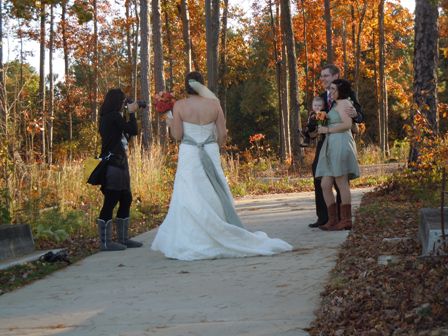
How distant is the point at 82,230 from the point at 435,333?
7357 mm

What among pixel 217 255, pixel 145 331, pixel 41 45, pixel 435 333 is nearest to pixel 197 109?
pixel 217 255

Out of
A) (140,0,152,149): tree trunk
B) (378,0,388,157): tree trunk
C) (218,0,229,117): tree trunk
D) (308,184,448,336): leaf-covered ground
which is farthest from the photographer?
(378,0,388,157): tree trunk

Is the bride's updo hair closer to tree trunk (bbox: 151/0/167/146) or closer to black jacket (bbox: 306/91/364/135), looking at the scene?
black jacket (bbox: 306/91/364/135)

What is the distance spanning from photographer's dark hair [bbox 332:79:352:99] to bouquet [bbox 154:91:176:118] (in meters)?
2.08

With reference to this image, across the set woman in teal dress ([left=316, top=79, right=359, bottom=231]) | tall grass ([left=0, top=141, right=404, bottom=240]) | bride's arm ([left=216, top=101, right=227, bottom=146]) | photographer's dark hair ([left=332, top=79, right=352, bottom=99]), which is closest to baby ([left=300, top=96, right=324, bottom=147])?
woman in teal dress ([left=316, top=79, right=359, bottom=231])

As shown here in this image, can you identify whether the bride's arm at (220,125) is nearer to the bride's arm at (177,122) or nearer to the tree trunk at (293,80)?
the bride's arm at (177,122)

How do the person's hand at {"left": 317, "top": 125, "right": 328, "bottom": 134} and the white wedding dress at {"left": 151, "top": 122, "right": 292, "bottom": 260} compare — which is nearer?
the white wedding dress at {"left": 151, "top": 122, "right": 292, "bottom": 260}

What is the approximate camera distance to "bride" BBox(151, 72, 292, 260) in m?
7.44

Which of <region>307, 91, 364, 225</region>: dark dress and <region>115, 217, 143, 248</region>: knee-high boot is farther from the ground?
<region>307, 91, 364, 225</region>: dark dress

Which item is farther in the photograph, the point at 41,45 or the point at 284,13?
the point at 41,45

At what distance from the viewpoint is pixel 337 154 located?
8.86 m

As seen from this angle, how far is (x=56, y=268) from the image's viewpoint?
738 centimetres

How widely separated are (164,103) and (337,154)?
7.34 ft

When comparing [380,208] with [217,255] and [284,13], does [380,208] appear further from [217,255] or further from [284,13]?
[284,13]
